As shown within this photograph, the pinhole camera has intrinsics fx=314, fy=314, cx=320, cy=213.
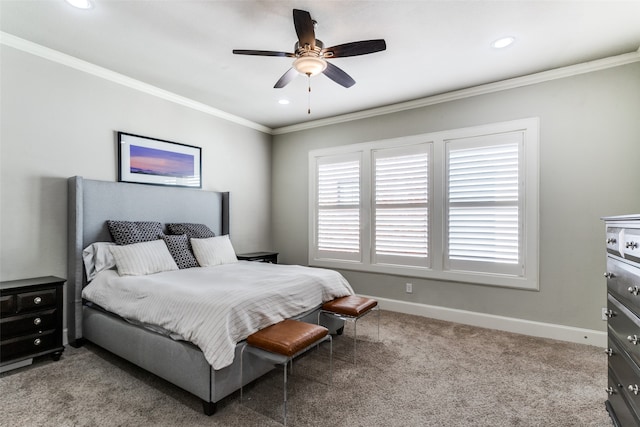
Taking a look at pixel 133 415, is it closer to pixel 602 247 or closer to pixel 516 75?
pixel 602 247

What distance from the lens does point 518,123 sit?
3.46 m

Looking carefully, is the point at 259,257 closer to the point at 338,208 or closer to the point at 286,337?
the point at 338,208

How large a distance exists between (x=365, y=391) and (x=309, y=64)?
246 cm

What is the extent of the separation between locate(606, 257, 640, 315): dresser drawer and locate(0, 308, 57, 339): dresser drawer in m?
3.96

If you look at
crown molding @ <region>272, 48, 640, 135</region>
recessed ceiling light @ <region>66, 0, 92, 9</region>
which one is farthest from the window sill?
recessed ceiling light @ <region>66, 0, 92, 9</region>

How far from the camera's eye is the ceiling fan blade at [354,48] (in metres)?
2.23

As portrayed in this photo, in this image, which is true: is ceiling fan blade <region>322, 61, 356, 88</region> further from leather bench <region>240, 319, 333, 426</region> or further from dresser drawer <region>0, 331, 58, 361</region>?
dresser drawer <region>0, 331, 58, 361</region>

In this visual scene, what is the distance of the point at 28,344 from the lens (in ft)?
8.34

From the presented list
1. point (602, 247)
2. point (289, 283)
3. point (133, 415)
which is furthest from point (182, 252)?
point (602, 247)

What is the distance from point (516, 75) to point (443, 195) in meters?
1.49

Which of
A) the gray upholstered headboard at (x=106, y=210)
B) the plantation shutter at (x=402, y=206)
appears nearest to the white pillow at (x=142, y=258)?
the gray upholstered headboard at (x=106, y=210)

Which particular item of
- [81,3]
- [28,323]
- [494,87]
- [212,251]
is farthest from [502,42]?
[28,323]

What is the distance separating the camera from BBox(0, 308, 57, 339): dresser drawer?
243cm

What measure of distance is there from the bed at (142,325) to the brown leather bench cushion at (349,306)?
0.14m
